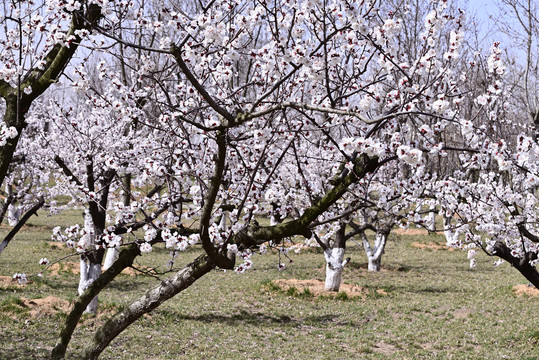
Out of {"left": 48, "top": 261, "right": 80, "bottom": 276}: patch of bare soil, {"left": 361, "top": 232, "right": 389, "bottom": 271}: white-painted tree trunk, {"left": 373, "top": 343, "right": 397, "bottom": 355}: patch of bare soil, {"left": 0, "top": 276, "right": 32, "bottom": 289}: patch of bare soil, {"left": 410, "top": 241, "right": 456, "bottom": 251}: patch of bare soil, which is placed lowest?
{"left": 373, "top": 343, "right": 397, "bottom": 355}: patch of bare soil

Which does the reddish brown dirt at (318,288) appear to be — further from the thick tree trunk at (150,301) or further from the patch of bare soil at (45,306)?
the thick tree trunk at (150,301)

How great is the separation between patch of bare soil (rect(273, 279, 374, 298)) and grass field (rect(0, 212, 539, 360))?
21 cm

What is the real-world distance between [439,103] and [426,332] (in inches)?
341

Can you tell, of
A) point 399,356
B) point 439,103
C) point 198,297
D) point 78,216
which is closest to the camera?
point 439,103

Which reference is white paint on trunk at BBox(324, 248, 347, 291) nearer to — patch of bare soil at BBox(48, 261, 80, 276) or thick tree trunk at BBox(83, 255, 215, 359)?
patch of bare soil at BBox(48, 261, 80, 276)

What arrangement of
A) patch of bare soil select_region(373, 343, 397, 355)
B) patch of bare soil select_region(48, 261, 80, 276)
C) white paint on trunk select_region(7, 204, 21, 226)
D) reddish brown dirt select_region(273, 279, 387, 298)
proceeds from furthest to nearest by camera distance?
1. white paint on trunk select_region(7, 204, 21, 226)
2. patch of bare soil select_region(48, 261, 80, 276)
3. reddish brown dirt select_region(273, 279, 387, 298)
4. patch of bare soil select_region(373, 343, 397, 355)

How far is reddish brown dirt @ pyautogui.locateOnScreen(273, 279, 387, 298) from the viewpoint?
15281 mm

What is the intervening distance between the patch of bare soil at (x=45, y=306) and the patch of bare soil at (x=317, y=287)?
616 centimetres

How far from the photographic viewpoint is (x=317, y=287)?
15.9 meters

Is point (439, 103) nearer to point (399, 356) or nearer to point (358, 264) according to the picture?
point (399, 356)

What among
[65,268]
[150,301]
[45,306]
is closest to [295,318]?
[45,306]

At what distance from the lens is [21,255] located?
1969cm

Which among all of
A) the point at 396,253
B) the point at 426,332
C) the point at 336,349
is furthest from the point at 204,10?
the point at 396,253

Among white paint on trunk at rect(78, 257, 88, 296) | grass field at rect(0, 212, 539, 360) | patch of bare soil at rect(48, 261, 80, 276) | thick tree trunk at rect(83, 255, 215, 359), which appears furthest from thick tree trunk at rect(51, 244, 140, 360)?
patch of bare soil at rect(48, 261, 80, 276)
